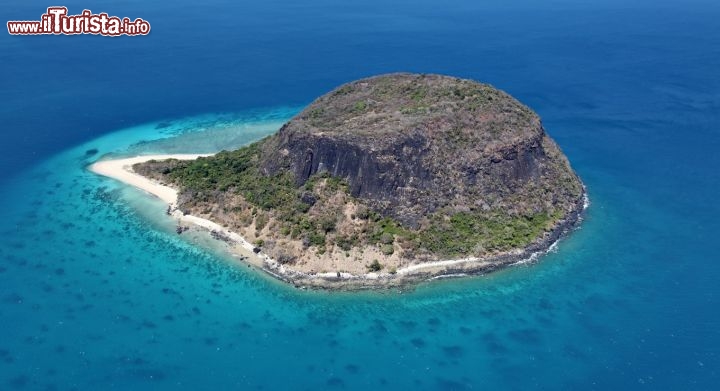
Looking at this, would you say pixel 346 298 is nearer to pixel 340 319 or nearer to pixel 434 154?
pixel 340 319

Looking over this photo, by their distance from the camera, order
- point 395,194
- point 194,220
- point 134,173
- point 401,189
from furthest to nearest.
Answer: point 134,173
point 194,220
point 401,189
point 395,194

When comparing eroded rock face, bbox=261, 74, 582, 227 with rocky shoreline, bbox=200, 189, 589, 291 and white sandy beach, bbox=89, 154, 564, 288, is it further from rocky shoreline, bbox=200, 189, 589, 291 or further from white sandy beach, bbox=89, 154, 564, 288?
white sandy beach, bbox=89, 154, 564, 288

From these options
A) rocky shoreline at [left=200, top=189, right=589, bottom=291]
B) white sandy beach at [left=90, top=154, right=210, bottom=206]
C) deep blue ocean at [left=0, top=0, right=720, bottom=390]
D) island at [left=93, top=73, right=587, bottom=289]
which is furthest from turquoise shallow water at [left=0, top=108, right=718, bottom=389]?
white sandy beach at [left=90, top=154, right=210, bottom=206]

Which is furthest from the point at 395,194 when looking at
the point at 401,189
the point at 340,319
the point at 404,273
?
the point at 340,319

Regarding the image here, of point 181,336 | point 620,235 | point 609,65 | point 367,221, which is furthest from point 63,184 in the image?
point 609,65

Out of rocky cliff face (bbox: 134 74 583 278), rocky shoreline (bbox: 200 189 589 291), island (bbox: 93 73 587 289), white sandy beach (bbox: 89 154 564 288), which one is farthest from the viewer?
rocky cliff face (bbox: 134 74 583 278)
